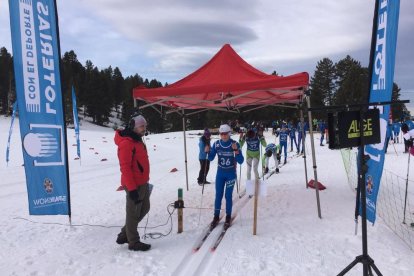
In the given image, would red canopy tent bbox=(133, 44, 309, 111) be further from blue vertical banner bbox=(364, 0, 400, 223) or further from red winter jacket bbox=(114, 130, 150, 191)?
red winter jacket bbox=(114, 130, 150, 191)

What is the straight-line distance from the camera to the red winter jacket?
16.3 ft

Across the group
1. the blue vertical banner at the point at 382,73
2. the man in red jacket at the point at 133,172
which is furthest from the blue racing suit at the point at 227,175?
the blue vertical banner at the point at 382,73

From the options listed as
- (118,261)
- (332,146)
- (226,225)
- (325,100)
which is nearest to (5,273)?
(118,261)

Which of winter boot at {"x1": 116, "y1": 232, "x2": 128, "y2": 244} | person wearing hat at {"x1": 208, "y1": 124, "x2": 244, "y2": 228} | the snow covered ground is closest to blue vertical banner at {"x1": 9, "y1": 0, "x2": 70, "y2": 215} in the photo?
the snow covered ground

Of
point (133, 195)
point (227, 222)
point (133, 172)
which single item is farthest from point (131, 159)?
point (227, 222)

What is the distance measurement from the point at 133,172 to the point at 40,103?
217 centimetres

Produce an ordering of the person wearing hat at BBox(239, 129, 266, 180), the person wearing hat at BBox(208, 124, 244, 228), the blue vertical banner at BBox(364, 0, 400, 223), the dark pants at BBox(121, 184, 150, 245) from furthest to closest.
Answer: the person wearing hat at BBox(239, 129, 266, 180) < the person wearing hat at BBox(208, 124, 244, 228) < the dark pants at BBox(121, 184, 150, 245) < the blue vertical banner at BBox(364, 0, 400, 223)

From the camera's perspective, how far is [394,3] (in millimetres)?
4676

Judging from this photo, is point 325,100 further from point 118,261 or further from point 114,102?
point 118,261

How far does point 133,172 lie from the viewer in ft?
16.9

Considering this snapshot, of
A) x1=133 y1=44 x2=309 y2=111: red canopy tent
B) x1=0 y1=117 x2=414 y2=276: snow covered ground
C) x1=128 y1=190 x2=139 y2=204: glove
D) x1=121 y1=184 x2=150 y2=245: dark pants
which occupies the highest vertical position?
x1=133 y1=44 x2=309 y2=111: red canopy tent

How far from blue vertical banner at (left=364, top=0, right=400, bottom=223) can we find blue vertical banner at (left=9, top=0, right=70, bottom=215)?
17.0 ft

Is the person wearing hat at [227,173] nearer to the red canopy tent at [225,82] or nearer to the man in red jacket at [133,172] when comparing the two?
the red canopy tent at [225,82]

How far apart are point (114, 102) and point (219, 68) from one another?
71589mm
